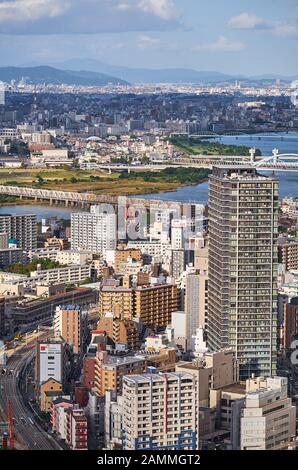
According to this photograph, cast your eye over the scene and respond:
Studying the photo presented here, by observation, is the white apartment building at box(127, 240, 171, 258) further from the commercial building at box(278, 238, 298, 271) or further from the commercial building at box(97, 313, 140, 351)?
the commercial building at box(97, 313, 140, 351)

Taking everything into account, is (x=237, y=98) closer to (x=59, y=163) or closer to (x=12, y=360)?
(x=59, y=163)

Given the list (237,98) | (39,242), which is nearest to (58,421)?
(39,242)

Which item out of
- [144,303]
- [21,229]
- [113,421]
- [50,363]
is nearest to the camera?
[113,421]

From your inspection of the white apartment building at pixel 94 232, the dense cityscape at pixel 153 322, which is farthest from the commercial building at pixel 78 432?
the white apartment building at pixel 94 232

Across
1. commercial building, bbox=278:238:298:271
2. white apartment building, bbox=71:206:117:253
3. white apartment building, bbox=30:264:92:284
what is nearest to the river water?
white apartment building, bbox=71:206:117:253

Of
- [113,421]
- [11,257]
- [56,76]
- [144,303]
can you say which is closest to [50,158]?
[56,76]

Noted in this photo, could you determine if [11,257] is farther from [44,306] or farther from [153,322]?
[153,322]
